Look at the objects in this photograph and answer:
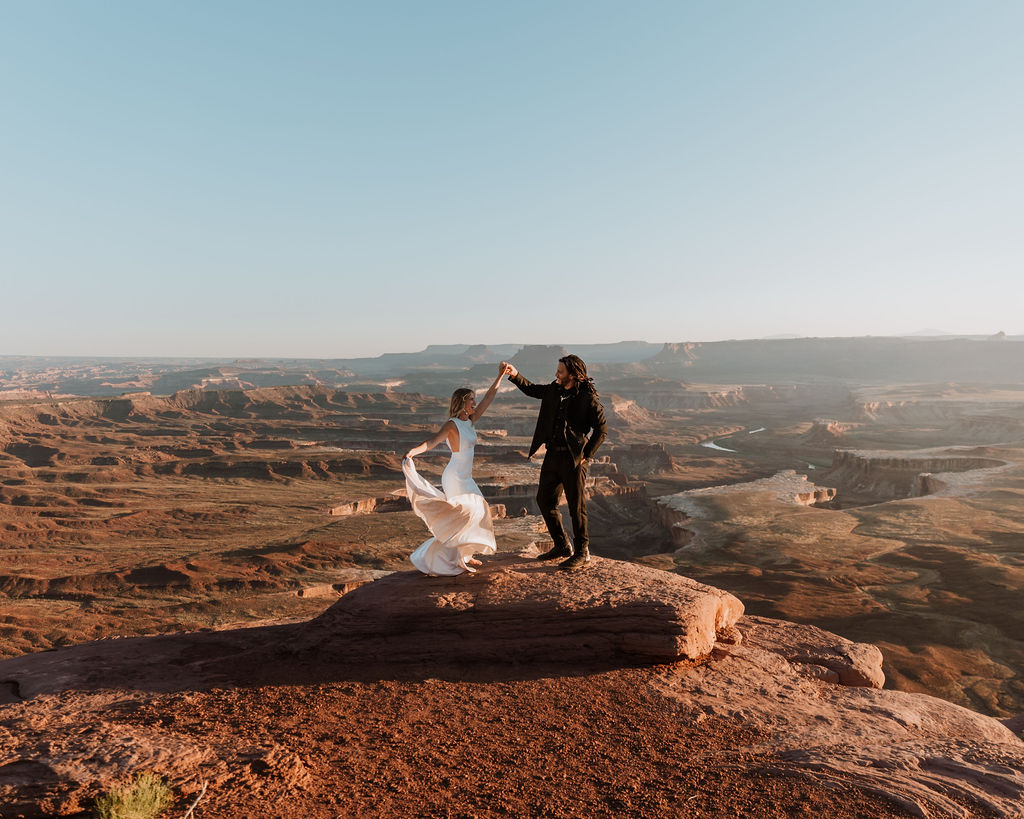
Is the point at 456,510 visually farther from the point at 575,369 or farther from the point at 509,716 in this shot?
the point at 509,716

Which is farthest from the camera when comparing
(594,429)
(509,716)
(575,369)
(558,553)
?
(558,553)

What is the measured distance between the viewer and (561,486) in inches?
292

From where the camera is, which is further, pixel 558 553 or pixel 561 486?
pixel 558 553

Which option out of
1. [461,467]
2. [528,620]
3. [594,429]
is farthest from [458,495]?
[594,429]

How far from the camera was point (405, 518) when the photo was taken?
34.3 m

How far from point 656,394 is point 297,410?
222ft

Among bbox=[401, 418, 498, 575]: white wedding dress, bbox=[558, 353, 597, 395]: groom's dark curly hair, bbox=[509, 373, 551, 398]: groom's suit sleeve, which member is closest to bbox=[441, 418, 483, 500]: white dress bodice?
bbox=[401, 418, 498, 575]: white wedding dress

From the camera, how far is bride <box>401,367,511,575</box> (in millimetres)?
7004

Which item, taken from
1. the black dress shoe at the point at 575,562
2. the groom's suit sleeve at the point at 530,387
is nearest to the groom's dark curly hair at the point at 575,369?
the groom's suit sleeve at the point at 530,387

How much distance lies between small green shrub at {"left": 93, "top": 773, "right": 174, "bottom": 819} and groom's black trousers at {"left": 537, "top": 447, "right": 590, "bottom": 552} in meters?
4.24

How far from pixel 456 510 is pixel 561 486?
1.31 metres

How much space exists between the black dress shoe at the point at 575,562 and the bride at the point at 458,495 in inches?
37.6

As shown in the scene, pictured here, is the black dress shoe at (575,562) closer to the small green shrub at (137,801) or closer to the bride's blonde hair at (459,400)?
the bride's blonde hair at (459,400)

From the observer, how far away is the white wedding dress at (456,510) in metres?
7.02
